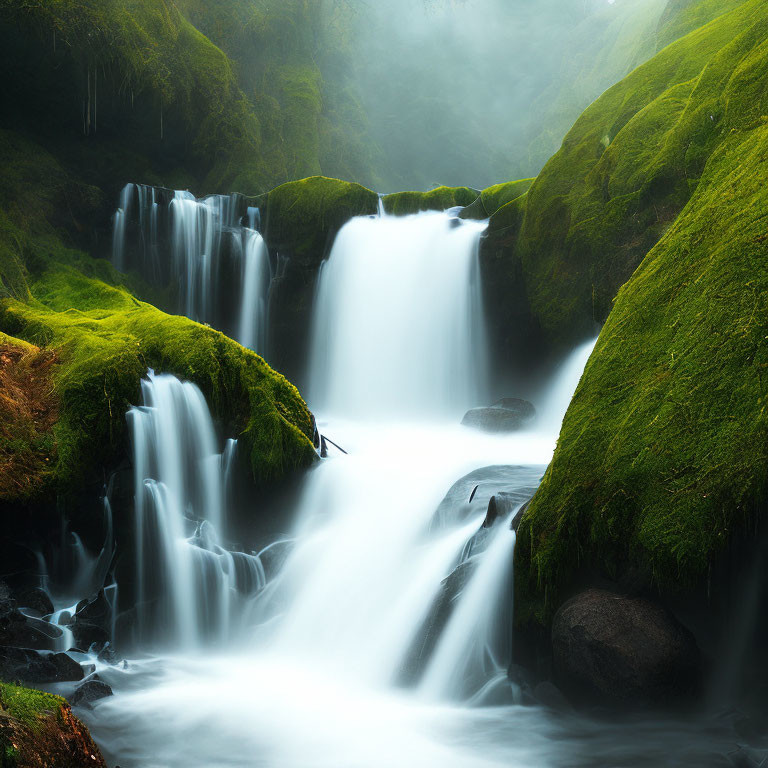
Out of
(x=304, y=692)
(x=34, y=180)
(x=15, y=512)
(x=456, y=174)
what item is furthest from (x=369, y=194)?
(x=456, y=174)

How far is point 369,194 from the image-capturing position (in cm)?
1474

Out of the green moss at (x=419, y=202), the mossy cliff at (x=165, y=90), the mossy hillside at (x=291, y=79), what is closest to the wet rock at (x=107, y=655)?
the green moss at (x=419, y=202)

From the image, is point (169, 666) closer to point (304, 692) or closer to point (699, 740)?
point (304, 692)

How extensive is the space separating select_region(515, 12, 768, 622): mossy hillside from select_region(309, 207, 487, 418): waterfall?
642 centimetres

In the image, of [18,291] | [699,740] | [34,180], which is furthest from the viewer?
[34,180]

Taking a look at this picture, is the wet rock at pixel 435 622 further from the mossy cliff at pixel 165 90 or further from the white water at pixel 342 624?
the mossy cliff at pixel 165 90

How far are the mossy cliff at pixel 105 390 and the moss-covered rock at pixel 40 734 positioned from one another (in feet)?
10.3

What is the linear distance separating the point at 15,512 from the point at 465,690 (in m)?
4.10

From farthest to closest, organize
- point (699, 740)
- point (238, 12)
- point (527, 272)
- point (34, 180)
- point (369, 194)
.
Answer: point (238, 12)
point (369, 194)
point (34, 180)
point (527, 272)
point (699, 740)

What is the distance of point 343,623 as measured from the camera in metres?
5.83

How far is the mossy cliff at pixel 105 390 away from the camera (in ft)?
20.5

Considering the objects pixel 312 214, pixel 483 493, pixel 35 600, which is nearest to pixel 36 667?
pixel 35 600

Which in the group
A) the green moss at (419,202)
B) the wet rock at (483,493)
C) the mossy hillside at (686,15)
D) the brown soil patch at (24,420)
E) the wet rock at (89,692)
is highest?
the mossy hillside at (686,15)

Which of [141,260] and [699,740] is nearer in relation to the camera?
[699,740]
